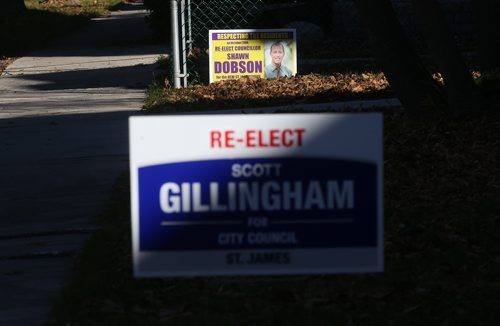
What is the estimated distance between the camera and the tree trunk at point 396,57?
7.98m

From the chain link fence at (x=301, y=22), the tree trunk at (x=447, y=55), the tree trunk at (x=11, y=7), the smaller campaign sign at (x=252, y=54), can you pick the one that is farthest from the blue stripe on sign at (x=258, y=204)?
the tree trunk at (x=11, y=7)

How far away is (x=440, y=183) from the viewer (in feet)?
22.8

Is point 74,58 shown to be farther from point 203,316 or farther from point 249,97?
point 203,316

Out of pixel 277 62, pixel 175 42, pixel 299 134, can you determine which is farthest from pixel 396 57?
pixel 277 62

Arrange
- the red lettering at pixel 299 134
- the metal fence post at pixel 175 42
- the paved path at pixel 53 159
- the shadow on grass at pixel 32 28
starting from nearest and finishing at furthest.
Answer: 1. the red lettering at pixel 299 134
2. the paved path at pixel 53 159
3. the metal fence post at pixel 175 42
4. the shadow on grass at pixel 32 28

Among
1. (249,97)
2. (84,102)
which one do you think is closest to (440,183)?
(249,97)

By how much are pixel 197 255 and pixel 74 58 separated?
1463 centimetres

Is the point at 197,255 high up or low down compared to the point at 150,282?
up

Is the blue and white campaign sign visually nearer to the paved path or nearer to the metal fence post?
the paved path

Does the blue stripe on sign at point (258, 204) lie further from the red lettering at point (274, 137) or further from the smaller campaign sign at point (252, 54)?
the smaller campaign sign at point (252, 54)

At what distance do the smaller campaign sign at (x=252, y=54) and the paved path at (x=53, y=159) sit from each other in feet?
3.64

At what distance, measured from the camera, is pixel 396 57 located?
8.00 meters

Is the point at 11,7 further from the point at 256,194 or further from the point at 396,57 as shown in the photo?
the point at 256,194

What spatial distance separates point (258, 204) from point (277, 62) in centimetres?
874
